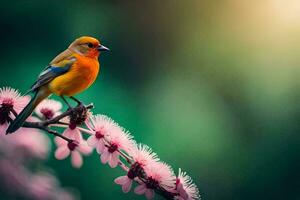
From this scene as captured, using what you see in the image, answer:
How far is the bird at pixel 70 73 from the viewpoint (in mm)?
914

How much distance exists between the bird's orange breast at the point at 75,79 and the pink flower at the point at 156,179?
0.31m

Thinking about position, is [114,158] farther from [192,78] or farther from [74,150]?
[192,78]

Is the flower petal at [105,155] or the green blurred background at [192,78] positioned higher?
the green blurred background at [192,78]

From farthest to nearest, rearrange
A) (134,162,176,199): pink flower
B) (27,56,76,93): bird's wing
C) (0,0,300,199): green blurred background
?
(0,0,300,199): green blurred background, (27,56,76,93): bird's wing, (134,162,176,199): pink flower

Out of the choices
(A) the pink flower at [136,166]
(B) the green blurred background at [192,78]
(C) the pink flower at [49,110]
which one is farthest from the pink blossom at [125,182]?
(B) the green blurred background at [192,78]

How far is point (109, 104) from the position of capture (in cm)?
130

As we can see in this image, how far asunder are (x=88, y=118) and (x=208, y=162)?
2.37 feet

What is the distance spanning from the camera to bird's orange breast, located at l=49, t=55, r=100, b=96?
0.93 metres

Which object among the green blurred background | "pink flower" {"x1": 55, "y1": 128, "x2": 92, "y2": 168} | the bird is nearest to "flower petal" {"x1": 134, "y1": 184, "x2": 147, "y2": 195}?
"pink flower" {"x1": 55, "y1": 128, "x2": 92, "y2": 168}

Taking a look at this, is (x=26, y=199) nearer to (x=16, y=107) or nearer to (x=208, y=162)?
(x=16, y=107)

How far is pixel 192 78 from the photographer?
1.45 meters

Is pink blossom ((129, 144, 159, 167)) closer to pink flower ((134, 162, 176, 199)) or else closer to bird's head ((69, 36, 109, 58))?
pink flower ((134, 162, 176, 199))

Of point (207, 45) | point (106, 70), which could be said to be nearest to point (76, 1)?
point (106, 70)

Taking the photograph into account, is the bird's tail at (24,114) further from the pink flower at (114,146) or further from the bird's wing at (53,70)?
the pink flower at (114,146)
